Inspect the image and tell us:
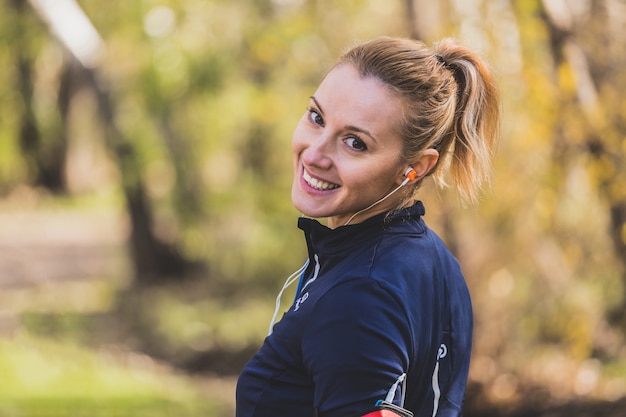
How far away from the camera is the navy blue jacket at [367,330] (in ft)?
5.31

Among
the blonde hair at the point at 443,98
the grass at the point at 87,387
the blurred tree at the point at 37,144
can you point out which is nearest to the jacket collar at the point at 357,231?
the blonde hair at the point at 443,98

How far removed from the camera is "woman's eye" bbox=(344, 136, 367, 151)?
1.86m

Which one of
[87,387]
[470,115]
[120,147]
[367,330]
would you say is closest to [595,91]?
[470,115]

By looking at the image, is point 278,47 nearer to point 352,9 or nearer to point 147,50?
point 352,9

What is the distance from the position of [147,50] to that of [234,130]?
169cm

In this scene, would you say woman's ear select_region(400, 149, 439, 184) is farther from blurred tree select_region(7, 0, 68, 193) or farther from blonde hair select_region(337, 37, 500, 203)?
blurred tree select_region(7, 0, 68, 193)

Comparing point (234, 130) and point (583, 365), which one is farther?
point (234, 130)

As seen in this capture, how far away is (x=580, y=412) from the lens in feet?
19.7

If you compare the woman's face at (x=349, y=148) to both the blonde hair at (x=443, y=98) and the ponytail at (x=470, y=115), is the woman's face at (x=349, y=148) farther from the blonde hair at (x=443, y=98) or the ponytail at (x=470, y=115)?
the ponytail at (x=470, y=115)

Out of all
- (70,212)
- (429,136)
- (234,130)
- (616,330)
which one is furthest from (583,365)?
(70,212)

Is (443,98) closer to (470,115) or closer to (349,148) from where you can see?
(470,115)

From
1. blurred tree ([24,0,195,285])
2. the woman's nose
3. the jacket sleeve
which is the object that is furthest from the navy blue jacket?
blurred tree ([24,0,195,285])

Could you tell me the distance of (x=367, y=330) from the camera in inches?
63.2

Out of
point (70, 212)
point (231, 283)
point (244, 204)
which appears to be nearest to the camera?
point (244, 204)
